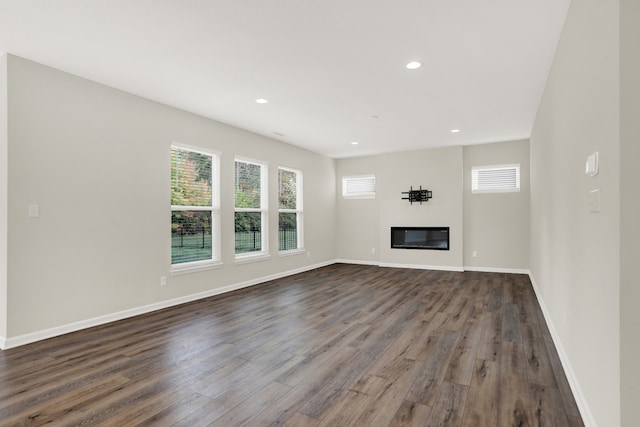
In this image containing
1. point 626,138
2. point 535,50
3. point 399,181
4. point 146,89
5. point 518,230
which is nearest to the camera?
point 626,138

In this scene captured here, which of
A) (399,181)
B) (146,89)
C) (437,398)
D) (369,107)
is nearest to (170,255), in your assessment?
(146,89)

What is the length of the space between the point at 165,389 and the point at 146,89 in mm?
3278

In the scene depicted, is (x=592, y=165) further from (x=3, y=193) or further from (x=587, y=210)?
(x=3, y=193)

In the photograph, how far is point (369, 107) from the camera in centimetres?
462

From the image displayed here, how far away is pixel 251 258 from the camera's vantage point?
5855 mm

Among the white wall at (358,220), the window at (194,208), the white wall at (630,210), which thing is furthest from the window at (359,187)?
the white wall at (630,210)

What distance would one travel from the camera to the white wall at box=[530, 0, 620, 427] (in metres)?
1.46

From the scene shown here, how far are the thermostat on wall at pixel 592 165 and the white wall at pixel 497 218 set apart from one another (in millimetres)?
5488

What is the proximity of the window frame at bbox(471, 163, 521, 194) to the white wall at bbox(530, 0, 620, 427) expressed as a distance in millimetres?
4076

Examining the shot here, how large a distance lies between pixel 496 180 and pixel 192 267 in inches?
239

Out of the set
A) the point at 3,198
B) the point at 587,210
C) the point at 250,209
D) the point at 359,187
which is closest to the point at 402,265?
the point at 359,187

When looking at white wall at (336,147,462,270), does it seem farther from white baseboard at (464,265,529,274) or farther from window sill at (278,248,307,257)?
window sill at (278,248,307,257)

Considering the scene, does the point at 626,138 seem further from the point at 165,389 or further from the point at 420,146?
the point at 420,146

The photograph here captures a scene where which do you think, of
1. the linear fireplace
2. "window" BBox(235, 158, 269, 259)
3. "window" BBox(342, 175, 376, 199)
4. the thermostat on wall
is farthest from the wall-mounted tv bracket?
the thermostat on wall
